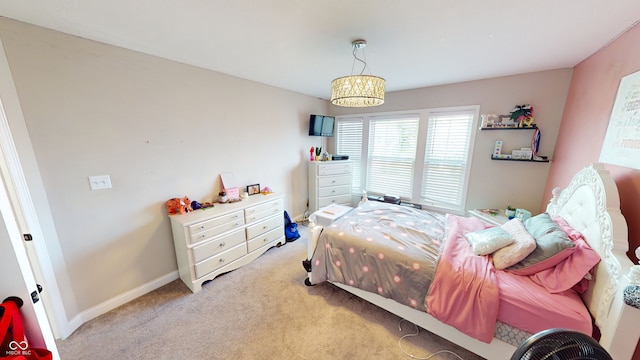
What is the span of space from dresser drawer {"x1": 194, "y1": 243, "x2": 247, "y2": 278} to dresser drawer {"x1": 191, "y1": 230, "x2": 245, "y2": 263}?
0.05 metres

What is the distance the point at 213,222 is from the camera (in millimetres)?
2209

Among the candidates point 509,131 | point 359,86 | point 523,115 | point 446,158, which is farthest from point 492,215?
point 359,86

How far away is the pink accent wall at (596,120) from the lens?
4.46ft

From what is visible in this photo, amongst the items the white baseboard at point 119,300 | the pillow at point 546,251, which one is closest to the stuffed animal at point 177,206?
the white baseboard at point 119,300

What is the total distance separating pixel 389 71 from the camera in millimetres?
2455

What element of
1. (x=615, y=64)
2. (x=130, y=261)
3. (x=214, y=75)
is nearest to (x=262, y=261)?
(x=130, y=261)

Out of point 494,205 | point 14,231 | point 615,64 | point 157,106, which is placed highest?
point 615,64

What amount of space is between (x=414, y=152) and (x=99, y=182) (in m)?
3.88

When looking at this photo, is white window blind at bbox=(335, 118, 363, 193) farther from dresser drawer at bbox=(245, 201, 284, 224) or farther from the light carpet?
the light carpet

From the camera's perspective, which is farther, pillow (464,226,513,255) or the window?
the window

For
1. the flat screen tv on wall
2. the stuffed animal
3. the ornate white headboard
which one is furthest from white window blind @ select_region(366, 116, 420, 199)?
the stuffed animal

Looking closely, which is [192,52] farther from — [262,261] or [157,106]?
[262,261]

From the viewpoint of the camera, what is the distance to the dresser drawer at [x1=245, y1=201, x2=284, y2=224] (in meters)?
2.59

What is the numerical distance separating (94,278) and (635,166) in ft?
13.6
